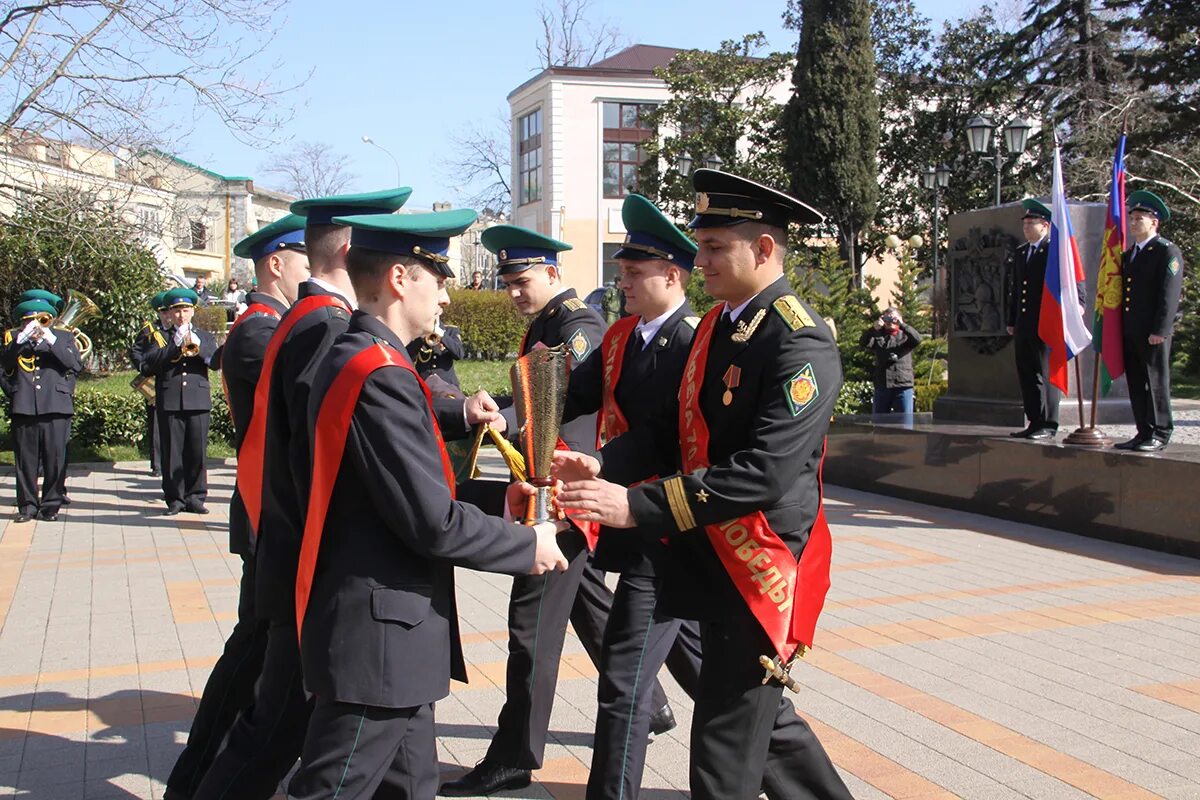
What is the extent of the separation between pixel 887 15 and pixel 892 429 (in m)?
29.1

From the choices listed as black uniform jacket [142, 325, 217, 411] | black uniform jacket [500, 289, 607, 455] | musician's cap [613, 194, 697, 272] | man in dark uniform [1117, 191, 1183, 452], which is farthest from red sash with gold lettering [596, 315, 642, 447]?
black uniform jacket [142, 325, 217, 411]

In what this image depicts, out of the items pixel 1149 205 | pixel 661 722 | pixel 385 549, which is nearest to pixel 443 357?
pixel 1149 205

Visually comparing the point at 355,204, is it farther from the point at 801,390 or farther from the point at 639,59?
the point at 639,59

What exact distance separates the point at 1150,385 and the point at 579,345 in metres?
6.69

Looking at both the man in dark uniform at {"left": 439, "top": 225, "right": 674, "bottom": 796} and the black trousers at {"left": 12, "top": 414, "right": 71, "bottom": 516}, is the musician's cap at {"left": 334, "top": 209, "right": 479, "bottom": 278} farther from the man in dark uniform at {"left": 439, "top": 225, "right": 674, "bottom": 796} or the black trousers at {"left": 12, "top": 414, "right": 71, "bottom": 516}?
the black trousers at {"left": 12, "top": 414, "right": 71, "bottom": 516}

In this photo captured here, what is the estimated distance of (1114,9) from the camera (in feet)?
111

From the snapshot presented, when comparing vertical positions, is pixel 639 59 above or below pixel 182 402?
above

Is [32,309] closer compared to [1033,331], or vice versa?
[1033,331]

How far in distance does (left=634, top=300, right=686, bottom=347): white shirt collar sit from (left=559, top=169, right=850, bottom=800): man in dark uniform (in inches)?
29.5

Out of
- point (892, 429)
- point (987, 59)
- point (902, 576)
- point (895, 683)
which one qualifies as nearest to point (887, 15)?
point (987, 59)

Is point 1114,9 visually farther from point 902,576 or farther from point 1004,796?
point 1004,796

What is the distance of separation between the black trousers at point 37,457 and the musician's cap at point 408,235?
363 inches

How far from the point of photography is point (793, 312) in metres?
3.18

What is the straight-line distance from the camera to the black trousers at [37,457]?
10.9 metres
